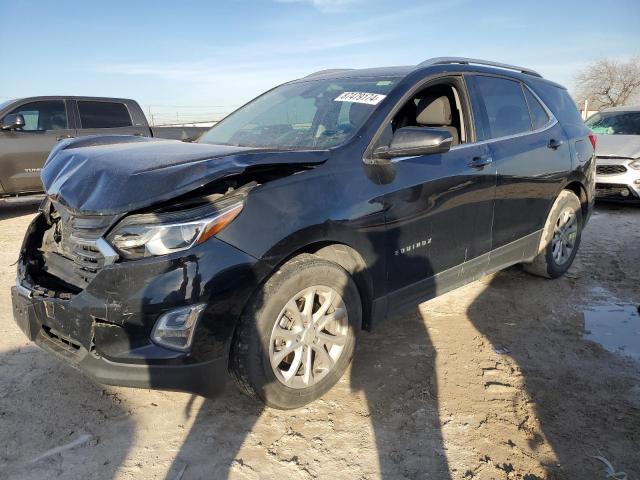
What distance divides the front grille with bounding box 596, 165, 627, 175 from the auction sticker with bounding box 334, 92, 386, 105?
649cm

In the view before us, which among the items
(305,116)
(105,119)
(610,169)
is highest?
(105,119)

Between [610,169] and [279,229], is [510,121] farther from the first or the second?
[610,169]

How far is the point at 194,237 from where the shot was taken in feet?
6.79

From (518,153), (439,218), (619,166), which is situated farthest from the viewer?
(619,166)

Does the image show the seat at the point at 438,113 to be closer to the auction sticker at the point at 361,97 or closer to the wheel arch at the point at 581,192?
the auction sticker at the point at 361,97

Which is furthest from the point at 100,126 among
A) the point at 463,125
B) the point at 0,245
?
the point at 463,125

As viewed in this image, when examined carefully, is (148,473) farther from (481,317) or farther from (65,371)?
(481,317)

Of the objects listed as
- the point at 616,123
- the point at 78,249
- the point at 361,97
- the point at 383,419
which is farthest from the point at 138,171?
the point at 616,123

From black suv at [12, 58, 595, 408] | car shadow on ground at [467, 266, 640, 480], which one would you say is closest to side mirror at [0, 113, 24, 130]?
black suv at [12, 58, 595, 408]

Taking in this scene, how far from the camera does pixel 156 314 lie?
2.05 meters

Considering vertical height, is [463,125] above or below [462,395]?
above

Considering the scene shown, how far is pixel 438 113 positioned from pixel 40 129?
656cm

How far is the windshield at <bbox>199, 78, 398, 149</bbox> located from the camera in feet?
9.57

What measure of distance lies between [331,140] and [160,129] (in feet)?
20.1
